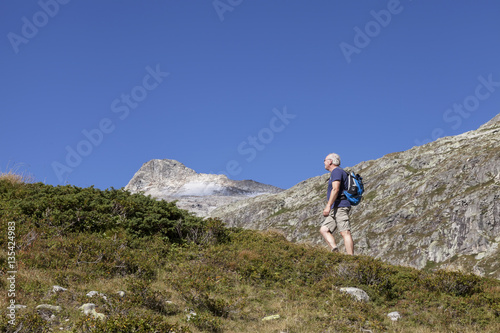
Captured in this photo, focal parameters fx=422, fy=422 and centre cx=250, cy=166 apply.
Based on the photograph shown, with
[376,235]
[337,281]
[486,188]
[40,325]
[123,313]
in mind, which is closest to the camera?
[40,325]

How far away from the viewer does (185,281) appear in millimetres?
10719

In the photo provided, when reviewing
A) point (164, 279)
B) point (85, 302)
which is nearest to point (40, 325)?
point (85, 302)

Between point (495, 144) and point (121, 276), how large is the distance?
715ft

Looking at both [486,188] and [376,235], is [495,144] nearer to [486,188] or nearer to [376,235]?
[486,188]

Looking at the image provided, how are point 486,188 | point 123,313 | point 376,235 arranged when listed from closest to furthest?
point 123,313 < point 486,188 < point 376,235

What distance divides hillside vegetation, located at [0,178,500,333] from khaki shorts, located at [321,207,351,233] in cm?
94

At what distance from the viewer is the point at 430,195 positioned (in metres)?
193

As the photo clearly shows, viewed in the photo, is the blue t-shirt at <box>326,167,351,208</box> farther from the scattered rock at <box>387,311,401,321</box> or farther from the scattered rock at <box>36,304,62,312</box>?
the scattered rock at <box>36,304,62,312</box>

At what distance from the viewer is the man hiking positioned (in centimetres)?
1353

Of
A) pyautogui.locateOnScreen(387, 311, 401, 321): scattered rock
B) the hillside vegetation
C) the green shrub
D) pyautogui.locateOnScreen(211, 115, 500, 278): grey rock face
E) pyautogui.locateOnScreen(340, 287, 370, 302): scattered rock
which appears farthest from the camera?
pyautogui.locateOnScreen(211, 115, 500, 278): grey rock face

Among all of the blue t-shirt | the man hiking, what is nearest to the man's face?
the man hiking

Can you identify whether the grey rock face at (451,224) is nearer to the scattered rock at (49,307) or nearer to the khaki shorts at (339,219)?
the khaki shorts at (339,219)

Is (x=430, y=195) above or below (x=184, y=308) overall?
above

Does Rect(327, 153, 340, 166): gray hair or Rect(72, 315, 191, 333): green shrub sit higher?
Rect(327, 153, 340, 166): gray hair
